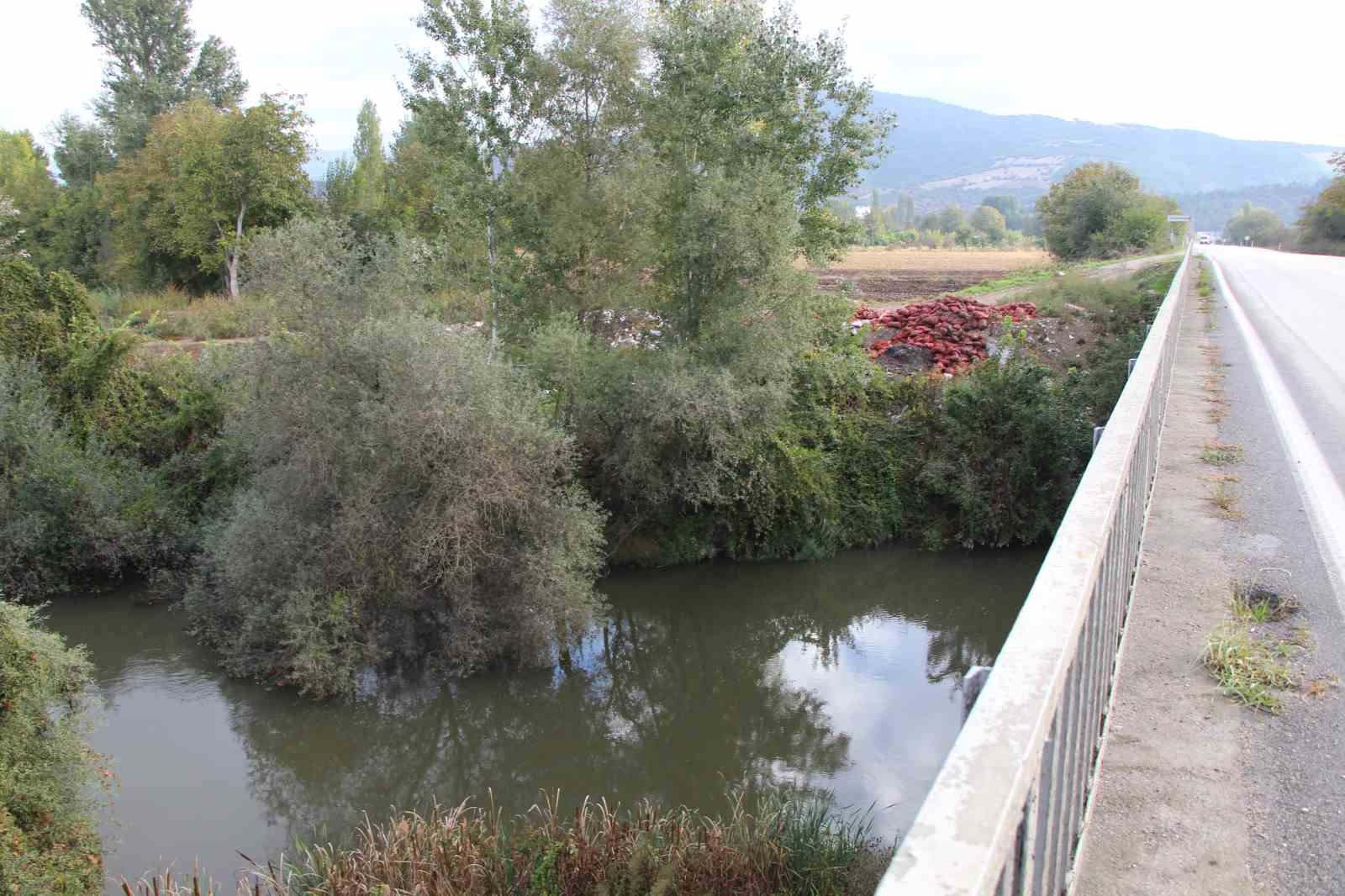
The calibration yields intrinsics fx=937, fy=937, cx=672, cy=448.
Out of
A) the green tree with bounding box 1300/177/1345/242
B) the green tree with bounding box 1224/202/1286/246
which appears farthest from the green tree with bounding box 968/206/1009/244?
the green tree with bounding box 1300/177/1345/242

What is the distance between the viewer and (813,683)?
1395cm

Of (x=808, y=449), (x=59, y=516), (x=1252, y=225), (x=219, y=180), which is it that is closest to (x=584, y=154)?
(x=808, y=449)

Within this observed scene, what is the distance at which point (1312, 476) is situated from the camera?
6.06m

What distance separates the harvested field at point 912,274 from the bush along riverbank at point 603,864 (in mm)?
22367

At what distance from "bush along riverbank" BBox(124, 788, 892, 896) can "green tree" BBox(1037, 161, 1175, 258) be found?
45.3 m

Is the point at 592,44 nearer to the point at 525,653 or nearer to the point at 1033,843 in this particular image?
the point at 525,653

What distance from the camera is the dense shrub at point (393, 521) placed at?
1255 centimetres

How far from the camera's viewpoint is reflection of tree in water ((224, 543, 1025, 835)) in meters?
11.1

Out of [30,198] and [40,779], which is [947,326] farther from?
[30,198]

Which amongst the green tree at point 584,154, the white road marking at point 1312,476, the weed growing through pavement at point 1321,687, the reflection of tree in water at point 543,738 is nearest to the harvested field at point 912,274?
the green tree at point 584,154

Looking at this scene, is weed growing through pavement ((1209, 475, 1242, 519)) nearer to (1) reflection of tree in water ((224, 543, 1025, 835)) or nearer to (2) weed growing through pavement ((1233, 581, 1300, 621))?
(2) weed growing through pavement ((1233, 581, 1300, 621))

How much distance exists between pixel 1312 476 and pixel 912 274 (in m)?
43.9

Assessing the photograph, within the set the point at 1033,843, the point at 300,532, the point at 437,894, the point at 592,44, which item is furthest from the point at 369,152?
the point at 1033,843

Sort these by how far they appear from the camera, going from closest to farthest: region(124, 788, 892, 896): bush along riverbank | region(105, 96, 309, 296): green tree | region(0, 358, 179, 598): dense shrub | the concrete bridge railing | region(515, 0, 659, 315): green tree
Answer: the concrete bridge railing → region(124, 788, 892, 896): bush along riverbank → region(0, 358, 179, 598): dense shrub → region(515, 0, 659, 315): green tree → region(105, 96, 309, 296): green tree
